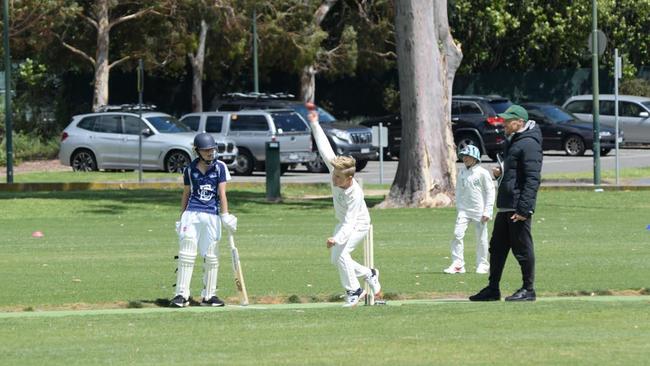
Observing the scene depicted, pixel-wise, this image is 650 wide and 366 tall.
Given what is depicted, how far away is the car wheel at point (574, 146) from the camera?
4319cm

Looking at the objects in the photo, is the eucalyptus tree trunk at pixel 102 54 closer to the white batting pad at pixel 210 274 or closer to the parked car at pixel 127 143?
the parked car at pixel 127 143

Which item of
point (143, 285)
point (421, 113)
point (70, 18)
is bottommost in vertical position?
point (143, 285)

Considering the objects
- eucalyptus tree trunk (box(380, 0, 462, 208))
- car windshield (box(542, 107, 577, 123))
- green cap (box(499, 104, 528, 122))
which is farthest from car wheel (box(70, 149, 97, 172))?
green cap (box(499, 104, 528, 122))

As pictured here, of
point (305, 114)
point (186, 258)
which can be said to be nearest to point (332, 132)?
point (305, 114)

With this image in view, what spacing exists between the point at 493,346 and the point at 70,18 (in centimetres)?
3482

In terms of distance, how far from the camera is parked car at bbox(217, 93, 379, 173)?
1484 inches

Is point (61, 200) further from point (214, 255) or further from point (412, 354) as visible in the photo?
point (412, 354)

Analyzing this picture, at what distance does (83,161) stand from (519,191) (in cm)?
2596

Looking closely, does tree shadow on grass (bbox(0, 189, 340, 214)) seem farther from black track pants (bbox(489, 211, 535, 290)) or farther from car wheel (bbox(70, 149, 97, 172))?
black track pants (bbox(489, 211, 535, 290))

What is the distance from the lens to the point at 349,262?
1295 centimetres

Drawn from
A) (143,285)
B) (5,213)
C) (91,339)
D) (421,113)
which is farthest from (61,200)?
(91,339)

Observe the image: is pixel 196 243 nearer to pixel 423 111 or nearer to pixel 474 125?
pixel 423 111

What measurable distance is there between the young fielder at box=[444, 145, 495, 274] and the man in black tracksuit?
8.92ft

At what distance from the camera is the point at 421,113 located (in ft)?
88.7
